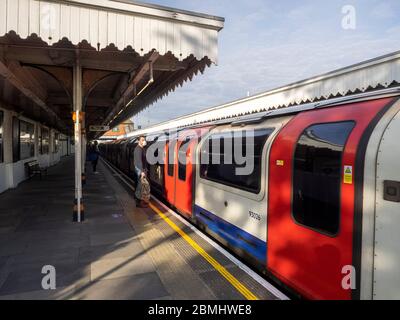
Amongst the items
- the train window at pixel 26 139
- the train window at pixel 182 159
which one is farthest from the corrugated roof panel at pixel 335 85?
the train window at pixel 26 139

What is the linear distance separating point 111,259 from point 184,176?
299 cm

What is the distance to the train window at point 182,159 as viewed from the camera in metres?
7.43

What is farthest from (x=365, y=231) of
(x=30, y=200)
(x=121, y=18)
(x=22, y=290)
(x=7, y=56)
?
(x=30, y=200)

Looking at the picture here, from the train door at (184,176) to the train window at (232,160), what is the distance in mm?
791

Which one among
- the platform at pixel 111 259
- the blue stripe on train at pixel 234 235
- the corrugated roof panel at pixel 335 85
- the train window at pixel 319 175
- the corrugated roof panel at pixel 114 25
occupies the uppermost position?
the corrugated roof panel at pixel 114 25

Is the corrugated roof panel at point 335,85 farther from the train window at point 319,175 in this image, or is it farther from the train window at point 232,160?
the train window at point 319,175

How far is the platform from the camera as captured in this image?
379 centimetres

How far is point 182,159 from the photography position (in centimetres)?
763

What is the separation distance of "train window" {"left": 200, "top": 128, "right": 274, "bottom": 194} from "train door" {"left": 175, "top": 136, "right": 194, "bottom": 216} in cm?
79

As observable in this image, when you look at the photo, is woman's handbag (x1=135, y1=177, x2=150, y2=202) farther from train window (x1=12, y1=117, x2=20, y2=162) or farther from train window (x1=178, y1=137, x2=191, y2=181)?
train window (x1=12, y1=117, x2=20, y2=162)

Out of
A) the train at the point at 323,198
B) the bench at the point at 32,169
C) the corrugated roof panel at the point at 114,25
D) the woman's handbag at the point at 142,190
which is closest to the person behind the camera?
the train at the point at 323,198

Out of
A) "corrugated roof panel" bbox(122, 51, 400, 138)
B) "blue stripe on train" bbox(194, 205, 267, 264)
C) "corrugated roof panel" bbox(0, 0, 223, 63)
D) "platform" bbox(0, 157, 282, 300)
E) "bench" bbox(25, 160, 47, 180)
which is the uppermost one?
"corrugated roof panel" bbox(0, 0, 223, 63)

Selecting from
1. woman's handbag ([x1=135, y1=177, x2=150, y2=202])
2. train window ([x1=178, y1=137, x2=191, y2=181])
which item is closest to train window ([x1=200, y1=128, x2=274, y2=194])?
train window ([x1=178, y1=137, x2=191, y2=181])
